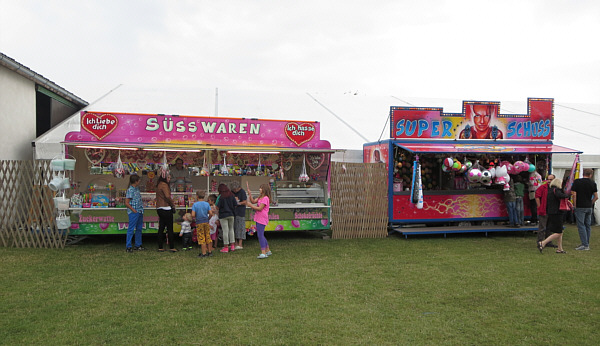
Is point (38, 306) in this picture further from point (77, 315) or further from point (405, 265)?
point (405, 265)

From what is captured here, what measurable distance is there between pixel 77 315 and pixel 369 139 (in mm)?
9436

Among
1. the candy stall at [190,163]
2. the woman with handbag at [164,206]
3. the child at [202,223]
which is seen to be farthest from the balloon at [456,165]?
the woman with handbag at [164,206]

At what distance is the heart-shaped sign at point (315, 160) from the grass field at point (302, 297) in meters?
2.42

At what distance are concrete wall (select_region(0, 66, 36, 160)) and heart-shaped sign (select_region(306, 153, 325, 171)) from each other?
23.7 ft

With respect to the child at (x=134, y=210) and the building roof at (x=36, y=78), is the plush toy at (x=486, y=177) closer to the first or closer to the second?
the child at (x=134, y=210)

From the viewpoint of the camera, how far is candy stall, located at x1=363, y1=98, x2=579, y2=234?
34.3ft

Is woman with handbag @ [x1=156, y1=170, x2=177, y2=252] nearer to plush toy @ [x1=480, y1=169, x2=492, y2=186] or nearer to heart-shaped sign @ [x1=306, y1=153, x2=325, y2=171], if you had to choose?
heart-shaped sign @ [x1=306, y1=153, x2=325, y2=171]

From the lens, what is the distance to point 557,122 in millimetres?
15133

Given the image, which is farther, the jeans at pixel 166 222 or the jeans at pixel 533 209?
the jeans at pixel 533 209

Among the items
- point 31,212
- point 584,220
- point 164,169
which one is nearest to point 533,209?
point 584,220

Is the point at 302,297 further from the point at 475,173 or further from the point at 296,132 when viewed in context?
the point at 475,173

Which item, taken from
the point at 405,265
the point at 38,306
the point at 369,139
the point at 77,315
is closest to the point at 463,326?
the point at 405,265

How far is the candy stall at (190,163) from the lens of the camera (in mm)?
8984

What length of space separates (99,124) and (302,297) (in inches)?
251
